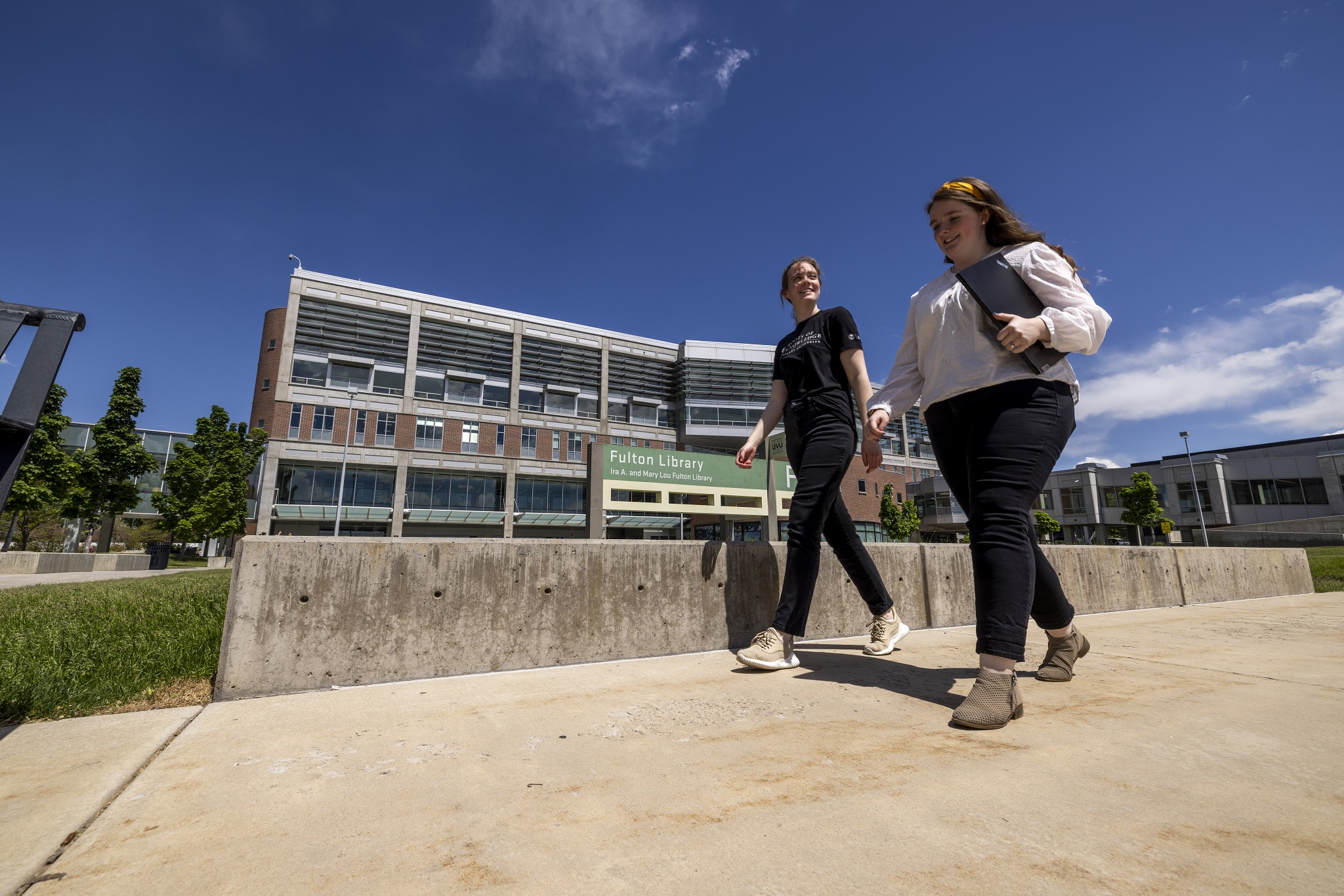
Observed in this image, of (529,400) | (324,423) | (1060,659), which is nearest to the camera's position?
(1060,659)

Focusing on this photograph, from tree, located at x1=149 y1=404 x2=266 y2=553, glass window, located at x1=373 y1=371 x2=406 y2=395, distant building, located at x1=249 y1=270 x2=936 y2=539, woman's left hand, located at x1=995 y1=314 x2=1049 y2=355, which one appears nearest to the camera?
woman's left hand, located at x1=995 y1=314 x2=1049 y2=355

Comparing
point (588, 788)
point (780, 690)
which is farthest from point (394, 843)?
point (780, 690)

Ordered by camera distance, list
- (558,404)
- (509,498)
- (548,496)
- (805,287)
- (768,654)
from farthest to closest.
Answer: (558,404) < (548,496) < (509,498) < (805,287) < (768,654)

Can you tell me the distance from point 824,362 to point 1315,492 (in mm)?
59322

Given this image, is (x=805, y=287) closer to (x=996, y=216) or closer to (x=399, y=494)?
(x=996, y=216)

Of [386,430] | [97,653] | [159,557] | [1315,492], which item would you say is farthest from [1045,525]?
[97,653]

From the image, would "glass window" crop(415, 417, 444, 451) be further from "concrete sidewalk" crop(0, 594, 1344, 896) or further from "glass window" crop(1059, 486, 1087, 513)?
"glass window" crop(1059, 486, 1087, 513)

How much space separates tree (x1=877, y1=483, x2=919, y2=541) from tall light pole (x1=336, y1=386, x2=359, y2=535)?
38.0 m

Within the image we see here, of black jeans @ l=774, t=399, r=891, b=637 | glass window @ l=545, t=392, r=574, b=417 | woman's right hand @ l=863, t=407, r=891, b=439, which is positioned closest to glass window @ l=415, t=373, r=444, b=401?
glass window @ l=545, t=392, r=574, b=417

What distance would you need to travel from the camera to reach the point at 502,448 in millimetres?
41156

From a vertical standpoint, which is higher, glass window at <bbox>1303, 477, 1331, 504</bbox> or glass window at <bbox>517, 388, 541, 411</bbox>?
glass window at <bbox>517, 388, 541, 411</bbox>

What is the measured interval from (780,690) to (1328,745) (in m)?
1.44

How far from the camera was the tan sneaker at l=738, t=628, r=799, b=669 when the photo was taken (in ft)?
8.39

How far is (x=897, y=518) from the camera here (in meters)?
46.5
